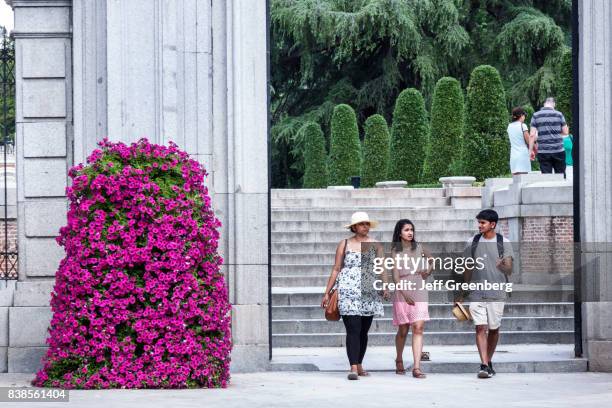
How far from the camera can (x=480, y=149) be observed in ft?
87.2

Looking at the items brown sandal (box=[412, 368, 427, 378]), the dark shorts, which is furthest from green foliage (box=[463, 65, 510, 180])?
brown sandal (box=[412, 368, 427, 378])

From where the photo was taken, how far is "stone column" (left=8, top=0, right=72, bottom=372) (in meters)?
12.0

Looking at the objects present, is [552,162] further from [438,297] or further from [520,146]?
[438,297]

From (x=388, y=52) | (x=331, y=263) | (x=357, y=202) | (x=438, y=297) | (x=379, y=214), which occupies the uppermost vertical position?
(x=388, y=52)

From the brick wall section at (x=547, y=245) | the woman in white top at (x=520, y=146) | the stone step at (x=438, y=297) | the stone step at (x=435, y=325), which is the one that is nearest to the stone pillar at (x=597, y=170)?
the stone step at (x=435, y=325)

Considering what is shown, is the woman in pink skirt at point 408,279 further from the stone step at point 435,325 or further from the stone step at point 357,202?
the stone step at point 357,202

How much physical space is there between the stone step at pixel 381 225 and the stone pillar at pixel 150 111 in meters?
8.63

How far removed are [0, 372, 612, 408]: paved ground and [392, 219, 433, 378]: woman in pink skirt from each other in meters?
0.53

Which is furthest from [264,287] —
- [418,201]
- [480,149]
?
[480,149]

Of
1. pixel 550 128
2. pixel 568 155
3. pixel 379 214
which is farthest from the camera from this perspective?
pixel 379 214

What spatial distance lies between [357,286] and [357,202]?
12249 millimetres

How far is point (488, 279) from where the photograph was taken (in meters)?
11.9

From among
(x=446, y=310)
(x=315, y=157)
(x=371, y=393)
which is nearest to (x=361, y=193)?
(x=446, y=310)

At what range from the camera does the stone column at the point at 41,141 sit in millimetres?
12039
